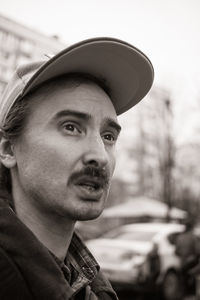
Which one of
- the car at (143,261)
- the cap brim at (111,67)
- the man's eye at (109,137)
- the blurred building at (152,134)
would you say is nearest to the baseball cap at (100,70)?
the cap brim at (111,67)

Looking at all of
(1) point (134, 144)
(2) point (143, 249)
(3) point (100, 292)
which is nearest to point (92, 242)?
(2) point (143, 249)

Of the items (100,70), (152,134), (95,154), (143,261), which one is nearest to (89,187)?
(95,154)

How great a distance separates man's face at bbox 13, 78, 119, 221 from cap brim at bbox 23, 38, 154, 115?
9cm

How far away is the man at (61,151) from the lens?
1508mm

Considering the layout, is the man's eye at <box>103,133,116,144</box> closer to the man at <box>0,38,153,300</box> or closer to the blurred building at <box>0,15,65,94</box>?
the man at <box>0,38,153,300</box>

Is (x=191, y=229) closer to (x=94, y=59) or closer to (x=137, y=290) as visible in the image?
(x=137, y=290)

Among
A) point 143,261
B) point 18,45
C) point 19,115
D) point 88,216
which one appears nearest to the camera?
point 88,216

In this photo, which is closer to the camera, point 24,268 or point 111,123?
point 24,268

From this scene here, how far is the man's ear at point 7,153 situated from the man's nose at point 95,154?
1.00 feet

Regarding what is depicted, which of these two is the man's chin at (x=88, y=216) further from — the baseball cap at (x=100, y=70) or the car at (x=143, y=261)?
the car at (x=143, y=261)

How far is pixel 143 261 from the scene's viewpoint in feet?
24.5

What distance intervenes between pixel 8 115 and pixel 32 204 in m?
0.38

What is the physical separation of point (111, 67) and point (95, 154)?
0.49 meters

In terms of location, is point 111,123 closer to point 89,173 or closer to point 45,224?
point 89,173
